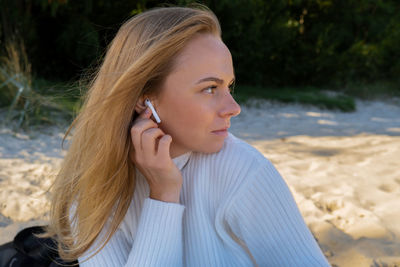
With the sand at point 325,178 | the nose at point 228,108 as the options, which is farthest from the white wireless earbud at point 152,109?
the sand at point 325,178

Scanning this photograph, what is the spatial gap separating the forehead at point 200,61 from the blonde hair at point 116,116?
0.03m

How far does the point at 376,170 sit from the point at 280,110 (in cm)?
450

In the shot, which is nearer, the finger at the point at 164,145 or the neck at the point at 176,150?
the finger at the point at 164,145

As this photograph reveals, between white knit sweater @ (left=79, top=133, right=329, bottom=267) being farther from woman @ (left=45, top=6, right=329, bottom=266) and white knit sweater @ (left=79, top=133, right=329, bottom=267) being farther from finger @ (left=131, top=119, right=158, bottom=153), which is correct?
finger @ (left=131, top=119, right=158, bottom=153)

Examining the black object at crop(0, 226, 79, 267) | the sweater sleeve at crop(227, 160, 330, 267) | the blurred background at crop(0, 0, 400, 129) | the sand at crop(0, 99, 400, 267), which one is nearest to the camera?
the sweater sleeve at crop(227, 160, 330, 267)

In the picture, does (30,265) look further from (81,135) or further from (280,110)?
(280,110)

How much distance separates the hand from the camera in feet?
4.54

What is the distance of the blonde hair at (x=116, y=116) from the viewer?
138 centimetres

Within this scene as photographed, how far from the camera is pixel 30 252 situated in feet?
6.45

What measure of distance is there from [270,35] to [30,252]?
370 inches

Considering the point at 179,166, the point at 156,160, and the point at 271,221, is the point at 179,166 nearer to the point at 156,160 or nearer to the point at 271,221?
the point at 156,160

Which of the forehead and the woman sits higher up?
the forehead

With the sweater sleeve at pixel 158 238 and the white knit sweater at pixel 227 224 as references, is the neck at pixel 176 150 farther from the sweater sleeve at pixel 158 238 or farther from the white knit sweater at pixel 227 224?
the sweater sleeve at pixel 158 238

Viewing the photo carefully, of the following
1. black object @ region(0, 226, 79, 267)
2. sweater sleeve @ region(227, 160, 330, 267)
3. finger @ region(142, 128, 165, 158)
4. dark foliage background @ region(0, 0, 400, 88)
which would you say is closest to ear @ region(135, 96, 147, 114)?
finger @ region(142, 128, 165, 158)
